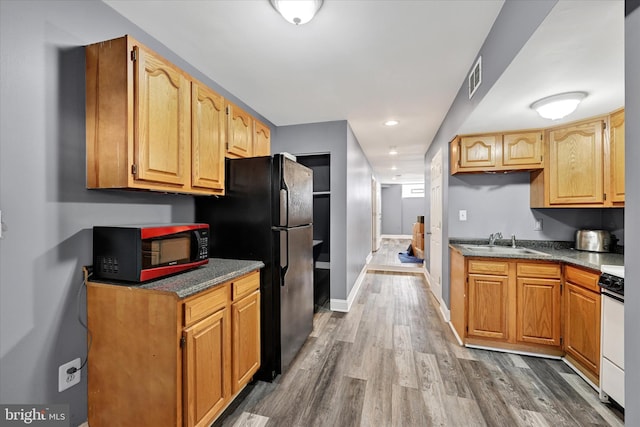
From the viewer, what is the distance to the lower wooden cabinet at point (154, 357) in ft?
4.29

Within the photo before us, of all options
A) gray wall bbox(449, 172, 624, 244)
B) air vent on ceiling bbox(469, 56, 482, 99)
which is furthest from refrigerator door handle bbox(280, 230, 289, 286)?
gray wall bbox(449, 172, 624, 244)

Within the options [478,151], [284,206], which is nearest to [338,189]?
[284,206]

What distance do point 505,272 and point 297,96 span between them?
275cm

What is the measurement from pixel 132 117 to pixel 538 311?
345cm

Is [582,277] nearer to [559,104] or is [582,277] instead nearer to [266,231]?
[559,104]

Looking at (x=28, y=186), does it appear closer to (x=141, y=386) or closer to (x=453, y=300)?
(x=141, y=386)

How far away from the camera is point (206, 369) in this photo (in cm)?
148

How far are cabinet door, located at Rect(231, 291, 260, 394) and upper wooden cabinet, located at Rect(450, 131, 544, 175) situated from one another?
261 cm

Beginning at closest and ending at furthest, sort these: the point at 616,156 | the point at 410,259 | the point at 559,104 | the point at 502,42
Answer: the point at 502,42 → the point at 559,104 → the point at 616,156 → the point at 410,259

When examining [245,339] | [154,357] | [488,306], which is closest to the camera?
[154,357]

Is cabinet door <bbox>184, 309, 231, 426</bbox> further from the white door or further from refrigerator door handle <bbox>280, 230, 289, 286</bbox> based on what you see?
the white door

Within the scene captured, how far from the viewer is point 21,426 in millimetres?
1252

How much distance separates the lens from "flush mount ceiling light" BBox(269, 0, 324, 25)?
4.97 ft

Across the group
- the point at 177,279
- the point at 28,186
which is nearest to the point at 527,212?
the point at 177,279
